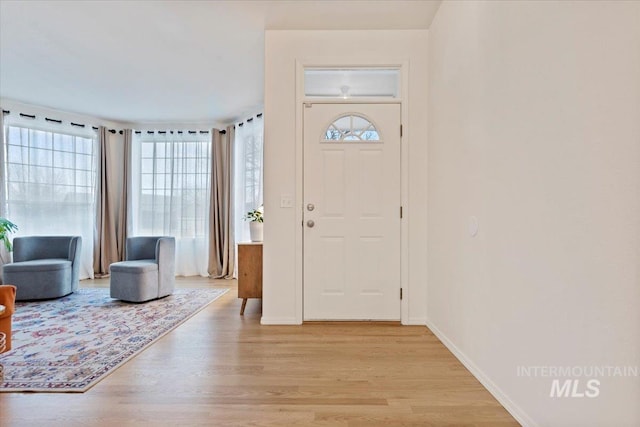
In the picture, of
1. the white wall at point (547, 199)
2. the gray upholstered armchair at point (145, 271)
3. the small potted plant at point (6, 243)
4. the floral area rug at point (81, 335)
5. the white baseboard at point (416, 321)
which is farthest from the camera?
the small potted plant at point (6, 243)

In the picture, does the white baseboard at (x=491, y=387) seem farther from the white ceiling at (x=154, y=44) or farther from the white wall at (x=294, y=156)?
the white ceiling at (x=154, y=44)

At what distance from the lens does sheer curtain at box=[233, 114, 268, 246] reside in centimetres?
485

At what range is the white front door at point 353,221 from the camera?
2.88 meters

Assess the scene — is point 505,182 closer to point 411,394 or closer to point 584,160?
point 584,160

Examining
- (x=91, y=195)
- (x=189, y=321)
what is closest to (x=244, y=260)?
(x=189, y=321)

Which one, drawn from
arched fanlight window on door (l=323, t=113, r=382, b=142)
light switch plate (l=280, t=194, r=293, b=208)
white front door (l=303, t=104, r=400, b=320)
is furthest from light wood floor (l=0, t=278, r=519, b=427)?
arched fanlight window on door (l=323, t=113, r=382, b=142)

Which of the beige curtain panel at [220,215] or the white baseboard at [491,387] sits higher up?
the beige curtain panel at [220,215]

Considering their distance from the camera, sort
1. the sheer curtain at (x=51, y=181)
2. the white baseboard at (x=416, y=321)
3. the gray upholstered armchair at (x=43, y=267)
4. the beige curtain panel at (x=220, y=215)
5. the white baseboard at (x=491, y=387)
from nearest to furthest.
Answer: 1. the white baseboard at (x=491, y=387)
2. the white baseboard at (x=416, y=321)
3. the gray upholstered armchair at (x=43, y=267)
4. the sheer curtain at (x=51, y=181)
5. the beige curtain panel at (x=220, y=215)

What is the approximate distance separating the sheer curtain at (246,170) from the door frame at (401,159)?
6.70 feet

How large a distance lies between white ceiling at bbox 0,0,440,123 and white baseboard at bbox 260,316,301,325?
2583mm

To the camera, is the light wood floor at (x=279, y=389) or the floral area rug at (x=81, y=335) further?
the floral area rug at (x=81, y=335)

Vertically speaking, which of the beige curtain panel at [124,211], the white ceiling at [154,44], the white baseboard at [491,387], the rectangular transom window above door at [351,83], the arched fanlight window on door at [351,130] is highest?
the white ceiling at [154,44]

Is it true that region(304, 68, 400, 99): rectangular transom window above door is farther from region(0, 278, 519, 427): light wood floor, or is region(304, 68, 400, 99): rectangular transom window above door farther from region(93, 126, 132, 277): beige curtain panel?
region(93, 126, 132, 277): beige curtain panel

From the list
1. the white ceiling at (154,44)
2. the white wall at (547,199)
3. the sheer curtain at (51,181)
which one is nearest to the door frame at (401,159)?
the white ceiling at (154,44)
